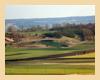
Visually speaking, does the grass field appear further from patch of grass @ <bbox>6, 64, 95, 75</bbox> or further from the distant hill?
the distant hill

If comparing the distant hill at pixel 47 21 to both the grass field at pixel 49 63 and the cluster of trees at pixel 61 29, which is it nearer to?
the cluster of trees at pixel 61 29

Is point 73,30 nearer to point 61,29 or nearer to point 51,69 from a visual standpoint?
point 61,29

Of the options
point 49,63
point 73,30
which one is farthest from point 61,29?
point 49,63

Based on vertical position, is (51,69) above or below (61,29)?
below

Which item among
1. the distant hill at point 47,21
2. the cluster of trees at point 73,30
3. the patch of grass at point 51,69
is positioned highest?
the distant hill at point 47,21

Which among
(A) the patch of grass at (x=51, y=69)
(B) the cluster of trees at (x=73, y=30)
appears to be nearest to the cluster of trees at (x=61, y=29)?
(B) the cluster of trees at (x=73, y=30)

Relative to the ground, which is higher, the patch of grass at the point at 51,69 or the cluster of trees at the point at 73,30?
the cluster of trees at the point at 73,30

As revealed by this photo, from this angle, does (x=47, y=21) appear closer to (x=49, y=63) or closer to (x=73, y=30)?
(x=73, y=30)

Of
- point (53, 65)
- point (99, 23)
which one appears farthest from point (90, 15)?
point (53, 65)

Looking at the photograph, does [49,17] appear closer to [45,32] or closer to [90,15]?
[45,32]

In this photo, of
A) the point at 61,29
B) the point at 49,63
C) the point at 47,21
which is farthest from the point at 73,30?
the point at 49,63

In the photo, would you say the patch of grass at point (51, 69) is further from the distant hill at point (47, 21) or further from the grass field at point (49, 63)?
the distant hill at point (47, 21)
